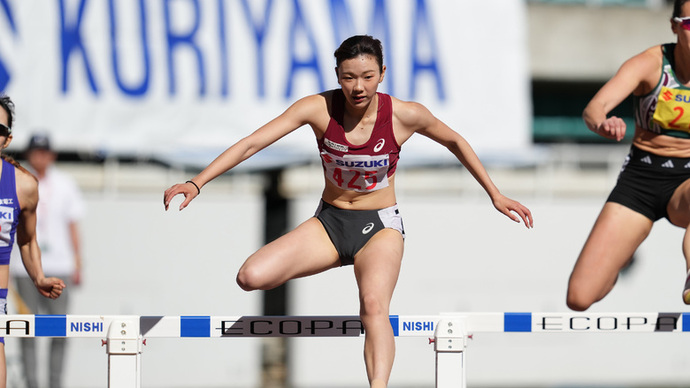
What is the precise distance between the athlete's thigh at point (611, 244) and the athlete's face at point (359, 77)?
5.50 ft

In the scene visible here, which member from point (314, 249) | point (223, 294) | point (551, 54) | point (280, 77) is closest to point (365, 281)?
point (314, 249)

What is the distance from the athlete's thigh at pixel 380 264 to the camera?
15.7 ft

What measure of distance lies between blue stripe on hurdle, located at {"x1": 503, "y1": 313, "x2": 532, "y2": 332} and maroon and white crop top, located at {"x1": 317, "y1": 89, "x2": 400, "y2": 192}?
983 millimetres

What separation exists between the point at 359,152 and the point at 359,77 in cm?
41

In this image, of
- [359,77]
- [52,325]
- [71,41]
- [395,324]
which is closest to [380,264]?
[395,324]

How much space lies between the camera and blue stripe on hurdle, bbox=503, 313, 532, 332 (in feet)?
16.9

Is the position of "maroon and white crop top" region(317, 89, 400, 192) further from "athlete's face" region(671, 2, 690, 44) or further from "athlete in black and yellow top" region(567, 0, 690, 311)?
"athlete's face" region(671, 2, 690, 44)

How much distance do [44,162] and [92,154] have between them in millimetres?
3531

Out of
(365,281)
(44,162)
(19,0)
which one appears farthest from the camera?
(19,0)

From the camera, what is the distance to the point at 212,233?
1145cm

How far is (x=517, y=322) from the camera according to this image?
17.0 feet

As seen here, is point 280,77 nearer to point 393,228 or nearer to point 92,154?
point 92,154

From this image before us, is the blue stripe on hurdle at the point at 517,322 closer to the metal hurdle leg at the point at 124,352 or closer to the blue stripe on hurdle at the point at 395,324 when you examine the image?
the blue stripe on hurdle at the point at 395,324

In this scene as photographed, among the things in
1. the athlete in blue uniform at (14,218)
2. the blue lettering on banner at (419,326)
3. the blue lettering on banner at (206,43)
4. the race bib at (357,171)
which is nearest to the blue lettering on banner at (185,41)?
the blue lettering on banner at (206,43)
